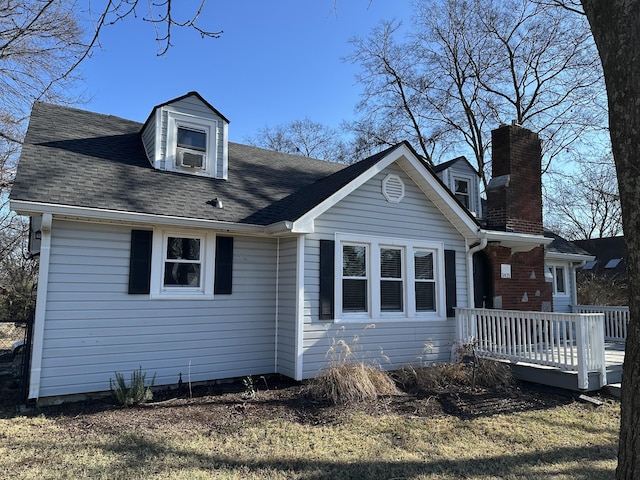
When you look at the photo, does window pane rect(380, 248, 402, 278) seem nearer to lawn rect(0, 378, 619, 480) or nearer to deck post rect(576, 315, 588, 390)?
lawn rect(0, 378, 619, 480)

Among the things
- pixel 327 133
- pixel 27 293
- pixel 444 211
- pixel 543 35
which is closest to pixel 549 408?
pixel 444 211

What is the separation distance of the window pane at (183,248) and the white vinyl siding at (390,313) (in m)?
2.00

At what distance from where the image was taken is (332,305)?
313 inches

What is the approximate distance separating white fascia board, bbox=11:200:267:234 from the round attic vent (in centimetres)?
266

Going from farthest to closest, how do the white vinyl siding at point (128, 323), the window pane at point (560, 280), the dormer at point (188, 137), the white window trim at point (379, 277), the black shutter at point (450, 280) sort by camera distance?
the window pane at point (560, 280) → the black shutter at point (450, 280) → the dormer at point (188, 137) → the white window trim at point (379, 277) → the white vinyl siding at point (128, 323)

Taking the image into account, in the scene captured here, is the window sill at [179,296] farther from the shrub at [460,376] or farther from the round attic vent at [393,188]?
the round attic vent at [393,188]

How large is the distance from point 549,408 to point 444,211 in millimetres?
4351

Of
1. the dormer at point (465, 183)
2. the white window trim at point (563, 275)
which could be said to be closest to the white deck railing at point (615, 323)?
the white window trim at point (563, 275)

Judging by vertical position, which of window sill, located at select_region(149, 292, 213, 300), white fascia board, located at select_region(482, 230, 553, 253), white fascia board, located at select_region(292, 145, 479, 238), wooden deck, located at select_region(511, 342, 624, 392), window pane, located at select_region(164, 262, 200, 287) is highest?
white fascia board, located at select_region(292, 145, 479, 238)

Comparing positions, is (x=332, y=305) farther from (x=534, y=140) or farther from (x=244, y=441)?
(x=534, y=140)

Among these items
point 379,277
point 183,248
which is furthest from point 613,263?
point 183,248

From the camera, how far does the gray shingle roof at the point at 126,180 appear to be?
677 centimetres

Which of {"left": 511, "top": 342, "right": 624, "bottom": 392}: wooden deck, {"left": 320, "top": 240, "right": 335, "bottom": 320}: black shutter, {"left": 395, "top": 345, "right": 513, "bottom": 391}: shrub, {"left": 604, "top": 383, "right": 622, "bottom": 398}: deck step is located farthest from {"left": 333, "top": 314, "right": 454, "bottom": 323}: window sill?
{"left": 604, "top": 383, "right": 622, "bottom": 398}: deck step

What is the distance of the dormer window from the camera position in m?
8.88
